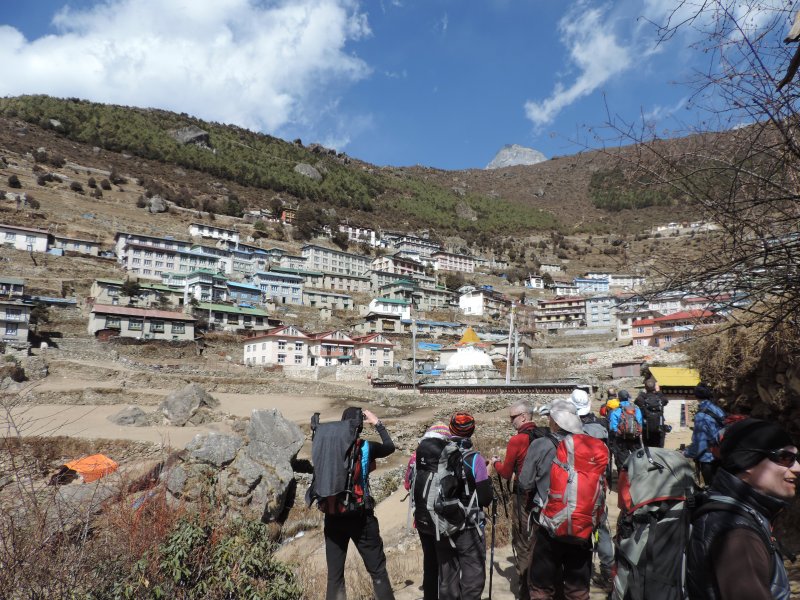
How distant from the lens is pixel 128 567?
3.38m

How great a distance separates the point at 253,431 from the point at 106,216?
7729 cm

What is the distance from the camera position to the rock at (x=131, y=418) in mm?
A: 21828

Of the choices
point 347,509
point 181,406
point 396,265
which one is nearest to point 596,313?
point 396,265

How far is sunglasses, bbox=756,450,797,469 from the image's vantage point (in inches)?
68.7

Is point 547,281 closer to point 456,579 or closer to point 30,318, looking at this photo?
point 30,318

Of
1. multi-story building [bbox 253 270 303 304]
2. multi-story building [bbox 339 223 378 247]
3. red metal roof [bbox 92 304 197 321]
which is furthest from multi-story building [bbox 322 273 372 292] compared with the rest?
red metal roof [bbox 92 304 197 321]

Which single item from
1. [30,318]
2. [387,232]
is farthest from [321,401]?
[387,232]

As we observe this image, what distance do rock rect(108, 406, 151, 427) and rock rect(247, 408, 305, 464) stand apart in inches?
464

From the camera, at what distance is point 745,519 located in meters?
1.70

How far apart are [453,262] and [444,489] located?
102 m

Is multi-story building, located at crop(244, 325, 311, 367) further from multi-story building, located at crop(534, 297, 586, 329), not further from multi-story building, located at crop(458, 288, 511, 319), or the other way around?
multi-story building, located at crop(534, 297, 586, 329)

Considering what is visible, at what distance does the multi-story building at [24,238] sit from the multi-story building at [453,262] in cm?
7103

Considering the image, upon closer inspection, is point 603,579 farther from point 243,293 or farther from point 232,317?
point 243,293

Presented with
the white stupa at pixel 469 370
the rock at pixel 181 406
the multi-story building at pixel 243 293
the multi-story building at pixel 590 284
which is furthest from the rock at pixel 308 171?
the rock at pixel 181 406
